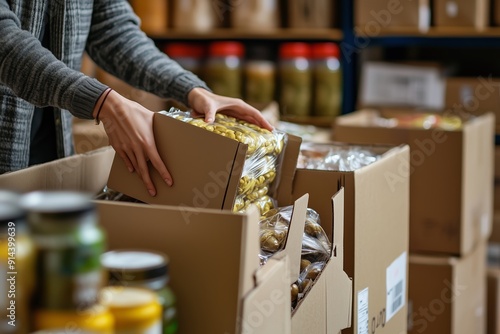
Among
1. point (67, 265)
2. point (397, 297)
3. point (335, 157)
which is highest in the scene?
point (67, 265)

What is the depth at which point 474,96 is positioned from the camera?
8.59 feet

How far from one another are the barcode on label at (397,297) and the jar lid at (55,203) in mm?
917

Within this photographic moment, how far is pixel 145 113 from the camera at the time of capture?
1124 mm

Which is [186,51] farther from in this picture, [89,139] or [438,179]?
[438,179]

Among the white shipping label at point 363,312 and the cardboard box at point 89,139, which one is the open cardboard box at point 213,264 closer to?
the white shipping label at point 363,312

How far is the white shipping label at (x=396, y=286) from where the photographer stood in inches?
56.0

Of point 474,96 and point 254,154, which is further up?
point 254,154

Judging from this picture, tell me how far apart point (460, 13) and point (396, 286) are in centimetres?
155

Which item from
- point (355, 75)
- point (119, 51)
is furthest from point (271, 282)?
point (355, 75)

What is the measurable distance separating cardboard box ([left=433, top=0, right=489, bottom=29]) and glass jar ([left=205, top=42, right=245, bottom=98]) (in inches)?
31.3

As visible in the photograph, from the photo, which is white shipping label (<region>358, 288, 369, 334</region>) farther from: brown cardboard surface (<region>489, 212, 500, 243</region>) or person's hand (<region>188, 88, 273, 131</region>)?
brown cardboard surface (<region>489, 212, 500, 243</region>)

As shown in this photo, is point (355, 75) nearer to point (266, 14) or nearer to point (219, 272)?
point (266, 14)

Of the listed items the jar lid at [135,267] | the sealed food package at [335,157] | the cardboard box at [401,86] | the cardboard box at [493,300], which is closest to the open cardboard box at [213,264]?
the jar lid at [135,267]

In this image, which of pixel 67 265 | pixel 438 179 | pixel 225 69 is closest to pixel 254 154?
pixel 67 265
